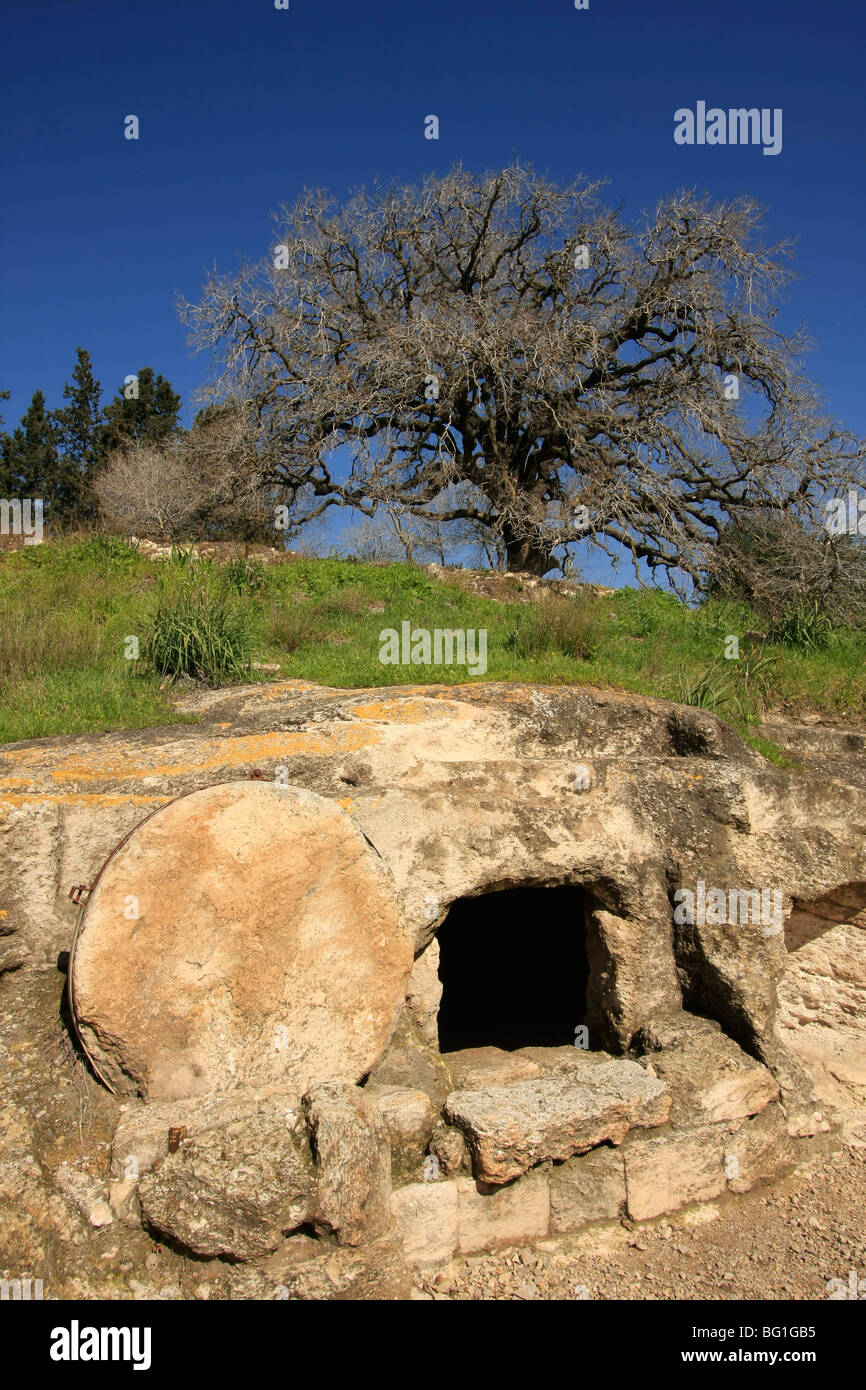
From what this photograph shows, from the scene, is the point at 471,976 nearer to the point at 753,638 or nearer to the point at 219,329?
the point at 753,638

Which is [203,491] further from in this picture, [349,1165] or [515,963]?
[349,1165]

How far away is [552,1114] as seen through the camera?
4.61 m

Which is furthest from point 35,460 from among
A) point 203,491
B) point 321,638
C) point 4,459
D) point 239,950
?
point 239,950

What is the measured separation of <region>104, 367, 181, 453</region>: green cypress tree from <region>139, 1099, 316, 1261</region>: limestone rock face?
21.3m

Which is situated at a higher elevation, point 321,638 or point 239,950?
point 321,638

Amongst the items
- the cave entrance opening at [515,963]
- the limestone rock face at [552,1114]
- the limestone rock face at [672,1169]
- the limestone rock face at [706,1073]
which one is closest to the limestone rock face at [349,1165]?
the limestone rock face at [552,1114]

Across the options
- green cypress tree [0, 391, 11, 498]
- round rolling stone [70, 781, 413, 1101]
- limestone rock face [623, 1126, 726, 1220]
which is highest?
green cypress tree [0, 391, 11, 498]

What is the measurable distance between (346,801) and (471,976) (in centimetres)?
379

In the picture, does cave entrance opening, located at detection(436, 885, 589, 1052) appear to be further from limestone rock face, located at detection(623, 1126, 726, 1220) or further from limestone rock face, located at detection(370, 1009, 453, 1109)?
limestone rock face, located at detection(370, 1009, 453, 1109)

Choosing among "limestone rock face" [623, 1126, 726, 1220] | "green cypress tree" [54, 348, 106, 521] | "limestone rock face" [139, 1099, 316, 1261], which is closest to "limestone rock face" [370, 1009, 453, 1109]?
"limestone rock face" [139, 1099, 316, 1261]

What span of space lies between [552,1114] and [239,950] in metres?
1.78

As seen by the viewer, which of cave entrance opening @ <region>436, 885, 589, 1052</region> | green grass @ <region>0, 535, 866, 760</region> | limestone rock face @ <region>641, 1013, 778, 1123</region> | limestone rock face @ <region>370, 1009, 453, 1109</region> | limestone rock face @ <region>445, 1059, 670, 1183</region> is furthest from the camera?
cave entrance opening @ <region>436, 885, 589, 1052</region>

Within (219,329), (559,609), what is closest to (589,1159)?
(559,609)

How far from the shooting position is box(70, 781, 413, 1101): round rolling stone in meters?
4.22
